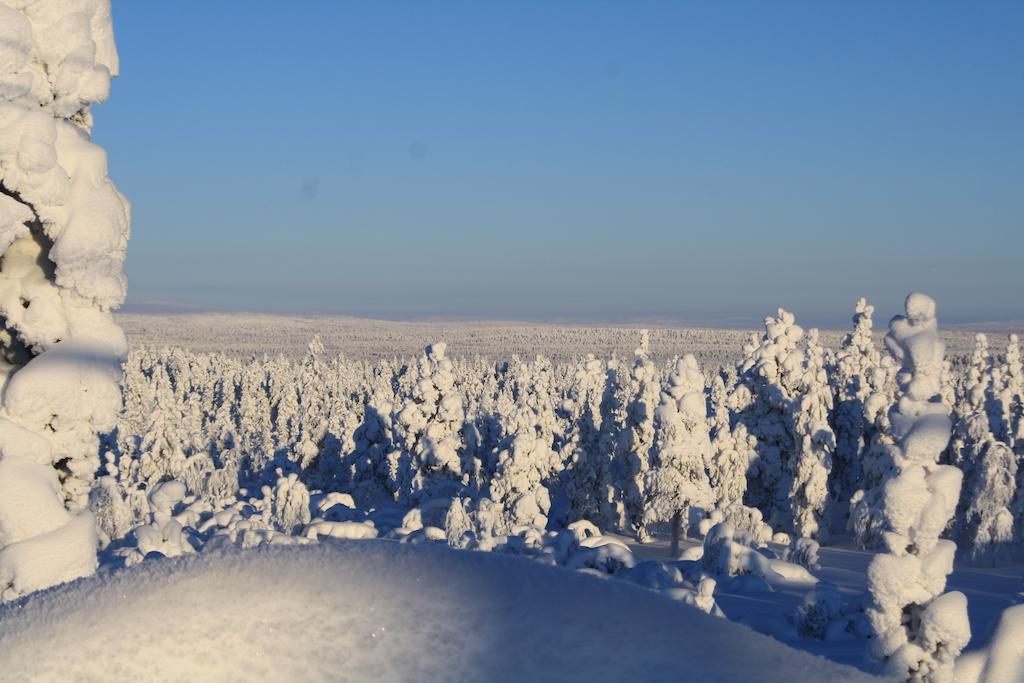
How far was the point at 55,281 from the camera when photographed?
31.6ft

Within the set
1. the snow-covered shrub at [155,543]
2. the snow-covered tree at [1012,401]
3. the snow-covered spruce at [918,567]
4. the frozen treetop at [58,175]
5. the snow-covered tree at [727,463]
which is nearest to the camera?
the frozen treetop at [58,175]

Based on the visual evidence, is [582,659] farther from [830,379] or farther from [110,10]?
[830,379]

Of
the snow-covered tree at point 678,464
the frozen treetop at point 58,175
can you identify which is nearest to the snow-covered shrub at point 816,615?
the frozen treetop at point 58,175

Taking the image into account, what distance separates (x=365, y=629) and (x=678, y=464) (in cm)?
3480

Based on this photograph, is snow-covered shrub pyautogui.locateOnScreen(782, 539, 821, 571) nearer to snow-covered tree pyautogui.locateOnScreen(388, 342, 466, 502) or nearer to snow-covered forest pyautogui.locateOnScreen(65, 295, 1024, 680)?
snow-covered forest pyautogui.locateOnScreen(65, 295, 1024, 680)

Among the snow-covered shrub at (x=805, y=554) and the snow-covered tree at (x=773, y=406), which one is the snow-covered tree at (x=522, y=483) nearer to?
the snow-covered shrub at (x=805, y=554)

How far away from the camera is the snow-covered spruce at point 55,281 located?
A: 28.9 ft

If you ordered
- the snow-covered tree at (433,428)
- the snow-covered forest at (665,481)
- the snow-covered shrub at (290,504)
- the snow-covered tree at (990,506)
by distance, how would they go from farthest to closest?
the snow-covered tree at (433,428) → the snow-covered tree at (990,506) → the snow-covered shrub at (290,504) → the snow-covered forest at (665,481)

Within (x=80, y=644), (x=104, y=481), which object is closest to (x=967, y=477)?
(x=104, y=481)

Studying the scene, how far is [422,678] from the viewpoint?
3346 mm

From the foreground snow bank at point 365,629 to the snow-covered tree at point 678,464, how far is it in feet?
112

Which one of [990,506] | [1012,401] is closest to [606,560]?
[990,506]

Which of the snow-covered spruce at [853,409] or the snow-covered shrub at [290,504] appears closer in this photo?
the snow-covered shrub at [290,504]

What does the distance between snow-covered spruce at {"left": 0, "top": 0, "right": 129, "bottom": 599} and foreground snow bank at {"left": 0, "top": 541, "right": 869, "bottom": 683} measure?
19.2 ft
